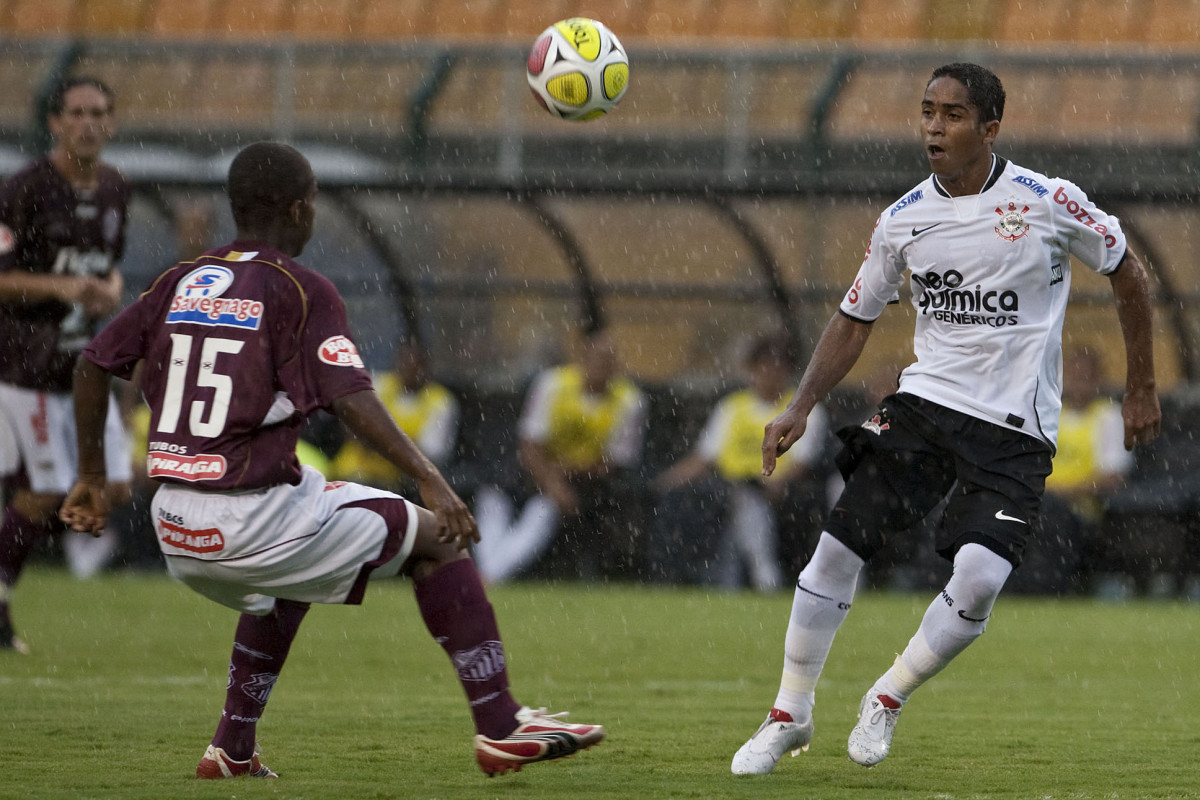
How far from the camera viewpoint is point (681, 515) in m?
12.0

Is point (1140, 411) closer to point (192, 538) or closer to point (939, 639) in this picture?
point (939, 639)

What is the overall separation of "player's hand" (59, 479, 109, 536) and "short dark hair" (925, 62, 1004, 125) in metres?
2.65

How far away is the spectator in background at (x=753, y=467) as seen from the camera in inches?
468

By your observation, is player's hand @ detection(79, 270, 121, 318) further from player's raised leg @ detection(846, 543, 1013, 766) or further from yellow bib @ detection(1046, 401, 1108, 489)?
yellow bib @ detection(1046, 401, 1108, 489)

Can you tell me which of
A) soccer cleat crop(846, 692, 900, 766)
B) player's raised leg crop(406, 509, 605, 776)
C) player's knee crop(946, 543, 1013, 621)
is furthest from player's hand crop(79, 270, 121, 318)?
player's knee crop(946, 543, 1013, 621)

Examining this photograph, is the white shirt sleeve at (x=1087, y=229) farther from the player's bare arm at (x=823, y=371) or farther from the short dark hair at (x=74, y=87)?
the short dark hair at (x=74, y=87)

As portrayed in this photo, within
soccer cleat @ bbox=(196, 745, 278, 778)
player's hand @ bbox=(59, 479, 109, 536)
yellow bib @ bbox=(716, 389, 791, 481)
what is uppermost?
player's hand @ bbox=(59, 479, 109, 536)

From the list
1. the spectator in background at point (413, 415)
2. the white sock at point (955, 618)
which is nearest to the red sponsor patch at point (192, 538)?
the white sock at point (955, 618)

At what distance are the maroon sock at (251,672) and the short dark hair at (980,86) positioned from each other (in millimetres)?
2439

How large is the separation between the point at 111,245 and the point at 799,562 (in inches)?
226

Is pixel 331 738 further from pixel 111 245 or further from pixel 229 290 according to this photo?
pixel 111 245

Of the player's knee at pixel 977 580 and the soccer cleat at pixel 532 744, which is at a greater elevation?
the player's knee at pixel 977 580

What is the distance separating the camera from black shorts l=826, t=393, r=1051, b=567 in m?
4.90

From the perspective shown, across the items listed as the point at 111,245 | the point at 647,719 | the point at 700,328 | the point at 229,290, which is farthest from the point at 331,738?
the point at 700,328
